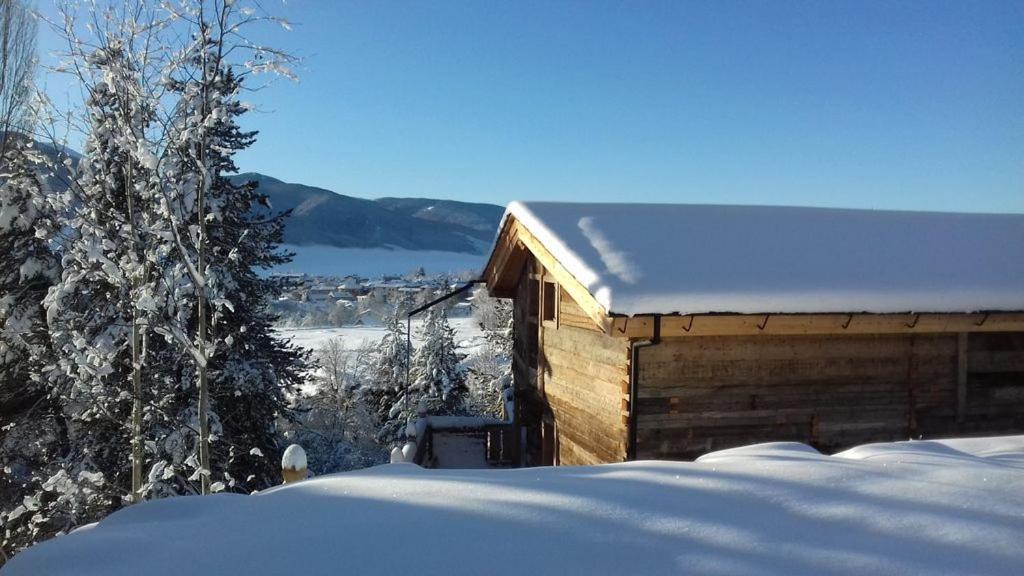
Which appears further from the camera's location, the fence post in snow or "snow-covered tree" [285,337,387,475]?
"snow-covered tree" [285,337,387,475]

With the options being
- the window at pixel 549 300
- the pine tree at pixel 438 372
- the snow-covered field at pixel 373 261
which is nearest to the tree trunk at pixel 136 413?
the window at pixel 549 300

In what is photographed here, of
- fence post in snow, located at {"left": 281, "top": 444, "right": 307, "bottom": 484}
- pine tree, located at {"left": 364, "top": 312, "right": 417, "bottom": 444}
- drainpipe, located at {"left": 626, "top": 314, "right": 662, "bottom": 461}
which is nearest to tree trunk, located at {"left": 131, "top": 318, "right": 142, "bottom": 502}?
fence post in snow, located at {"left": 281, "top": 444, "right": 307, "bottom": 484}

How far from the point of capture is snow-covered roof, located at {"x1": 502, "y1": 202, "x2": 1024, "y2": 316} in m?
6.13

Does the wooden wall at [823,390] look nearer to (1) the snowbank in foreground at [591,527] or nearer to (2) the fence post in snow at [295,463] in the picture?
(1) the snowbank in foreground at [591,527]

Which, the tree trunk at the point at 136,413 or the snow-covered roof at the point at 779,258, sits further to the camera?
the tree trunk at the point at 136,413

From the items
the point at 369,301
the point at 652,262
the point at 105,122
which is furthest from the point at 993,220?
the point at 369,301

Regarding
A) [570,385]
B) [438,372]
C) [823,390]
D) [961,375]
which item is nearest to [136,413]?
[570,385]

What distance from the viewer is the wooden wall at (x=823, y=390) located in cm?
668

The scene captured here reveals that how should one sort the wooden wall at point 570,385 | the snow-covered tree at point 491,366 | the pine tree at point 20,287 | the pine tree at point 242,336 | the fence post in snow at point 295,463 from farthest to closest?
the snow-covered tree at point 491,366 → the pine tree at point 20,287 → the pine tree at point 242,336 → the wooden wall at point 570,385 → the fence post in snow at point 295,463

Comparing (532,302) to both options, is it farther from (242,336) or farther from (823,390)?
(242,336)

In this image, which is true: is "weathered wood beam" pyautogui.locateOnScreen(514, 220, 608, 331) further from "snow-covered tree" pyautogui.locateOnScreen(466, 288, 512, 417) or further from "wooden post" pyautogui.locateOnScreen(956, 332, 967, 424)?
"snow-covered tree" pyautogui.locateOnScreen(466, 288, 512, 417)

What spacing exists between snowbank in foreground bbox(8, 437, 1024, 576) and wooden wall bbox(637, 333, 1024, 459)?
3.80 m

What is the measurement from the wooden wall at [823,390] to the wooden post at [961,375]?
1 cm

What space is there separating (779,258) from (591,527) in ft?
19.2
